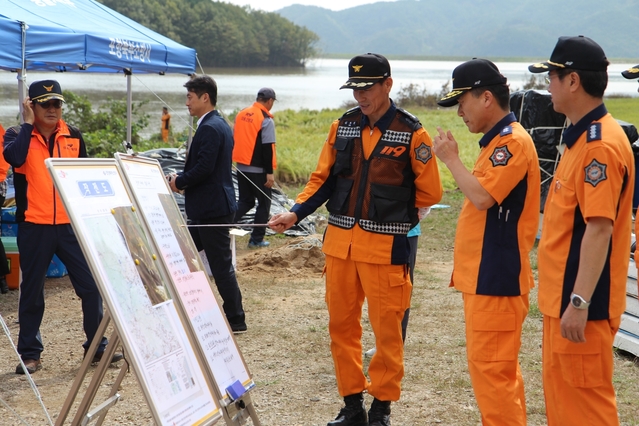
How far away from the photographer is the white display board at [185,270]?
3090 millimetres

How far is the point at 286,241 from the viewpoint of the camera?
9.10 meters

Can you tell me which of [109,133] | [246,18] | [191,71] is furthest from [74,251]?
[246,18]

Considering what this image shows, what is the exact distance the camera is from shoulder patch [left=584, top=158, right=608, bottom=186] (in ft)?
8.23

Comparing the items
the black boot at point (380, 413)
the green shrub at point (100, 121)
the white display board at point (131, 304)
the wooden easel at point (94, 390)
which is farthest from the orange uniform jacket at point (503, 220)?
the green shrub at point (100, 121)

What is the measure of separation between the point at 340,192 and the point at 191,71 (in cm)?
533

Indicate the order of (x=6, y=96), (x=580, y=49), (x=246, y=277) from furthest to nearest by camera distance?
1. (x=6, y=96)
2. (x=246, y=277)
3. (x=580, y=49)

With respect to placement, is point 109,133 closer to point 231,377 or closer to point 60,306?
point 60,306

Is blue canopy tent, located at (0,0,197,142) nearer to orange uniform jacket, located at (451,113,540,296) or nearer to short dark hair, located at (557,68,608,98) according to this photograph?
orange uniform jacket, located at (451,113,540,296)

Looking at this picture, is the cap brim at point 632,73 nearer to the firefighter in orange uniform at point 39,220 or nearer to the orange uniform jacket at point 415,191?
the orange uniform jacket at point 415,191

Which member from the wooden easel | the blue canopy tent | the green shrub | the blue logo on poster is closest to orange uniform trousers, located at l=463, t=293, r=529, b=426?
the wooden easel

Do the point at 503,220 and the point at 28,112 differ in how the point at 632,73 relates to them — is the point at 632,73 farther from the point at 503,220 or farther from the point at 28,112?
the point at 28,112

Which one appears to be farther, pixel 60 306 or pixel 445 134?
pixel 60 306

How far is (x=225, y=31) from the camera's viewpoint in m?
72.6

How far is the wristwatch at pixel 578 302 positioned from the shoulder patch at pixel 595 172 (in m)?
0.42
